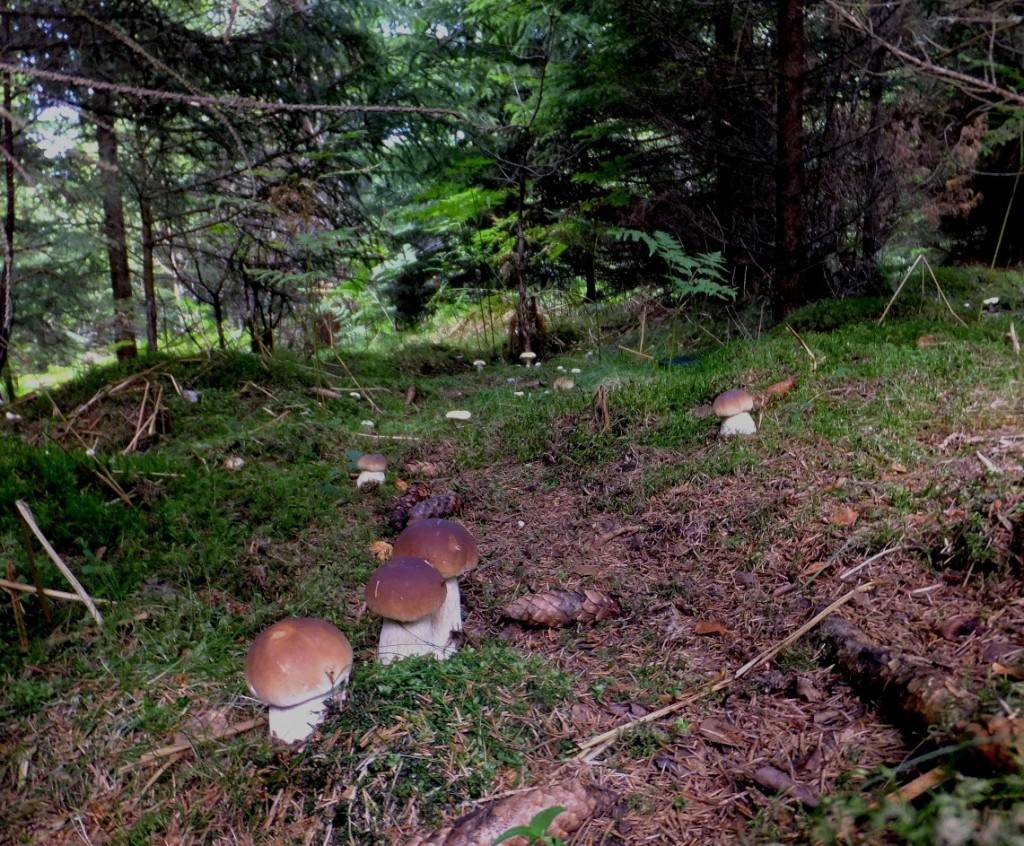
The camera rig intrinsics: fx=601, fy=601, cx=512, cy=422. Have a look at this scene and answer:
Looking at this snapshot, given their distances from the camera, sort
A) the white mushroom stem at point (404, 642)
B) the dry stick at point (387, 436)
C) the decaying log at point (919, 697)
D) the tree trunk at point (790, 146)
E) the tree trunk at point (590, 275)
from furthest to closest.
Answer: the tree trunk at point (590, 275)
the tree trunk at point (790, 146)
the dry stick at point (387, 436)
the white mushroom stem at point (404, 642)
the decaying log at point (919, 697)

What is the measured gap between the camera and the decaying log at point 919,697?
120 cm

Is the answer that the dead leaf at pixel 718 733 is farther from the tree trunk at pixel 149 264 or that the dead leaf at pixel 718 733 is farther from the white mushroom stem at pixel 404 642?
the tree trunk at pixel 149 264

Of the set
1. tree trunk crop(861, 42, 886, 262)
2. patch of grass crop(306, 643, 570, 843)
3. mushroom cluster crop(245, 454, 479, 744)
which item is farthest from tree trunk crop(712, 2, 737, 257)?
patch of grass crop(306, 643, 570, 843)

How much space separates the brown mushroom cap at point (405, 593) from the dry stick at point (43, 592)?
122 cm

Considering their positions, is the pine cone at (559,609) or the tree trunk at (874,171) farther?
the tree trunk at (874,171)

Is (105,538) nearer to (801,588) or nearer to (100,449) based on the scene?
(100,449)

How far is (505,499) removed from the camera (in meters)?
3.66

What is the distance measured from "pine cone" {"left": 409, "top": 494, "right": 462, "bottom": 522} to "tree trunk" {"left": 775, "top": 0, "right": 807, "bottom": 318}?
4.04 meters

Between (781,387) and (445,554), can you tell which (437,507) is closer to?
(445,554)

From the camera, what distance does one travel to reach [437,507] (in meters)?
3.49

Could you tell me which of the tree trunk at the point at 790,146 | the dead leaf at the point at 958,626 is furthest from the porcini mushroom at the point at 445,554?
the tree trunk at the point at 790,146

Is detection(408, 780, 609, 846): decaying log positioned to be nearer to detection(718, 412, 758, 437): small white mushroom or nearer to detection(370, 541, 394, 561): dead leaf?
detection(370, 541, 394, 561): dead leaf

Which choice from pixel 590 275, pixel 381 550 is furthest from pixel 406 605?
pixel 590 275

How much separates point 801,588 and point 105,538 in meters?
3.18
